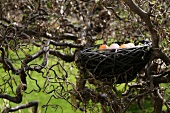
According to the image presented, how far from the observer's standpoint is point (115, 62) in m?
2.76

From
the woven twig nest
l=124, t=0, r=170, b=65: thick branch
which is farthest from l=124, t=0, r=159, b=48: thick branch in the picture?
the woven twig nest

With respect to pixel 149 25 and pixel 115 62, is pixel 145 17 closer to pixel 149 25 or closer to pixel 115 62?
pixel 149 25

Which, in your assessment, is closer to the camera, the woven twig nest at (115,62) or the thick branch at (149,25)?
the thick branch at (149,25)

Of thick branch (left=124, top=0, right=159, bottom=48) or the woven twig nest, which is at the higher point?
→ thick branch (left=124, top=0, right=159, bottom=48)

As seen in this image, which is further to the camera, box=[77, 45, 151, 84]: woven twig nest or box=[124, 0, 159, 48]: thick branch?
box=[77, 45, 151, 84]: woven twig nest

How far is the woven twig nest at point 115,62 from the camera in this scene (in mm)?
2748

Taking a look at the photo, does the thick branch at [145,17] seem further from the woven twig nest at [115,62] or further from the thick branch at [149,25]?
the woven twig nest at [115,62]

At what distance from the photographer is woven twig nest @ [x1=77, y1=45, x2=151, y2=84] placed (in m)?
2.75

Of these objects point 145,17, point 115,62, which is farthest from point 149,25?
point 115,62

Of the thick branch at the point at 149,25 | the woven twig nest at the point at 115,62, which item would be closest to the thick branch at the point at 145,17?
the thick branch at the point at 149,25

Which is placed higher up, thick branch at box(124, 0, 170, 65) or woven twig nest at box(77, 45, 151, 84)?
thick branch at box(124, 0, 170, 65)

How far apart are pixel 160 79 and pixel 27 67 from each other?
1298 millimetres

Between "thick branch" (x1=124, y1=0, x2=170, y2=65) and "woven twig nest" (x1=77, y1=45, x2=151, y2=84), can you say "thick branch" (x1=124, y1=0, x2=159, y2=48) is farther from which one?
"woven twig nest" (x1=77, y1=45, x2=151, y2=84)

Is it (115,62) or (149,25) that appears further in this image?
(115,62)
